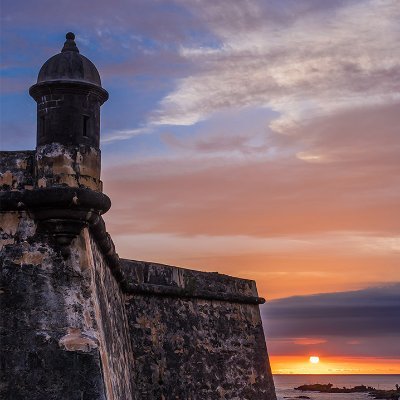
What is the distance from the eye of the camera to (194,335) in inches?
443

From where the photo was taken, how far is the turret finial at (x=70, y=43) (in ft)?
23.6

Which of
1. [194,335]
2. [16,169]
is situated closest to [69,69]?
[16,169]

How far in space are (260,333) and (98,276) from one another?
6992 mm

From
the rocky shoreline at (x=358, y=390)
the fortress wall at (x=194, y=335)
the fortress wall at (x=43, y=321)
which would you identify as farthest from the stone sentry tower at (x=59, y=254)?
the rocky shoreline at (x=358, y=390)

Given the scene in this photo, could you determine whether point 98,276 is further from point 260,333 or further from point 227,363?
point 260,333

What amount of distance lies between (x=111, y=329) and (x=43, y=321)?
1475mm

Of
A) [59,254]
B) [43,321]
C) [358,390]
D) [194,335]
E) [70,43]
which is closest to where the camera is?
[43,321]

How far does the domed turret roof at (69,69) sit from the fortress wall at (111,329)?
142cm

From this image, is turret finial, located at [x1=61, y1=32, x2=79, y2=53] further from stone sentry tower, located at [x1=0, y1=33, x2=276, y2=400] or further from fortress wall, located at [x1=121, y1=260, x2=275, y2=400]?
fortress wall, located at [x1=121, y1=260, x2=275, y2=400]

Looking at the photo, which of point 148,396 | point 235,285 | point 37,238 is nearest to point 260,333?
point 235,285

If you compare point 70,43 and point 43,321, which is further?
point 70,43

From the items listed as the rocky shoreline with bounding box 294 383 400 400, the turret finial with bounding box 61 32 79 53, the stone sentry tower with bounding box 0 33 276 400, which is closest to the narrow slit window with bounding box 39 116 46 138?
the stone sentry tower with bounding box 0 33 276 400

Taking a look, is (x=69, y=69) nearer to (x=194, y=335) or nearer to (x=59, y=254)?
(x=59, y=254)

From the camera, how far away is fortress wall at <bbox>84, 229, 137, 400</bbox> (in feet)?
22.9
